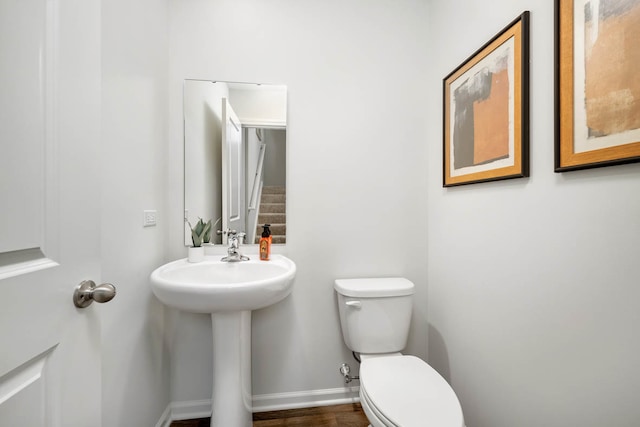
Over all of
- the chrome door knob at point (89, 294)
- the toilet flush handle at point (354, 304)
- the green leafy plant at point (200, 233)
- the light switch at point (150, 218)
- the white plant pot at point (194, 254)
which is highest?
the light switch at point (150, 218)

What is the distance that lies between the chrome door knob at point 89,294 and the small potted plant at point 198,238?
0.86 m

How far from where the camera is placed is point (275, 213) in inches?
64.0

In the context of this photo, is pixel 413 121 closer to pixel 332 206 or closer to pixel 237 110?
pixel 332 206

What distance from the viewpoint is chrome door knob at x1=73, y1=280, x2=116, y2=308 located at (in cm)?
58

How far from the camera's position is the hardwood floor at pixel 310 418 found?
1.50 meters

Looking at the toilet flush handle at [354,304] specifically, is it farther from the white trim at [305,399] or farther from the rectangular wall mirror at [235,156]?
the white trim at [305,399]

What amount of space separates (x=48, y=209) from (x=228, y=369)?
3.32 ft

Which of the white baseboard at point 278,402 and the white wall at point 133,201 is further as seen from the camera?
the white baseboard at point 278,402

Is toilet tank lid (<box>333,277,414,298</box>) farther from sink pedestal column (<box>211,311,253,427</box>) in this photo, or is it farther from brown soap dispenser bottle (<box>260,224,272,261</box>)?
sink pedestal column (<box>211,311,253,427</box>)

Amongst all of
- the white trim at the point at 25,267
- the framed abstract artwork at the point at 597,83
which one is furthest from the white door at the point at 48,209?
the framed abstract artwork at the point at 597,83

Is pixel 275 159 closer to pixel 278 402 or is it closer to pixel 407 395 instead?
pixel 407 395

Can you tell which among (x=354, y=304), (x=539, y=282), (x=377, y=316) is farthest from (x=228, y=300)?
(x=539, y=282)

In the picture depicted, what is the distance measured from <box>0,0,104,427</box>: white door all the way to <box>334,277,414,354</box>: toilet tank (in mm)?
Result: 1077

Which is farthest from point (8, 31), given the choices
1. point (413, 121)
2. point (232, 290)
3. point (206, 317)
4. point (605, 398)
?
point (413, 121)
